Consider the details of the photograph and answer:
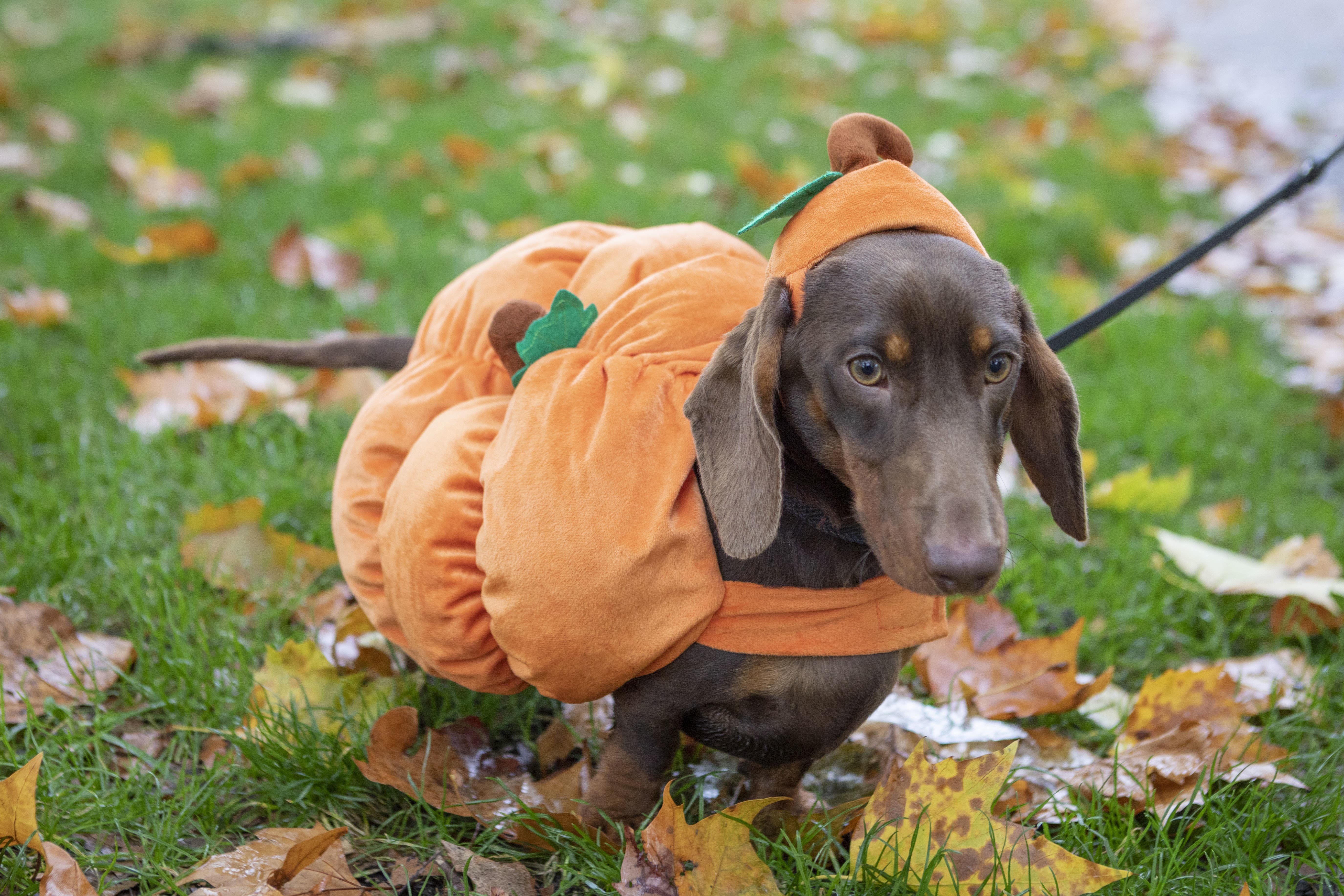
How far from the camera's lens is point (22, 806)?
5.09ft

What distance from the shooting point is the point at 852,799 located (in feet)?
6.23

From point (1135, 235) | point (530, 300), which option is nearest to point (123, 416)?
point (530, 300)

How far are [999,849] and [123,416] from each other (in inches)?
98.3

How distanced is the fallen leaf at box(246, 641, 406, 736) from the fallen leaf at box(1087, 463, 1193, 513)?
6.24ft

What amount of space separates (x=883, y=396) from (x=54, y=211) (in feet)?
12.4

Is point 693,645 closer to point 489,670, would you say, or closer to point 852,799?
point 489,670

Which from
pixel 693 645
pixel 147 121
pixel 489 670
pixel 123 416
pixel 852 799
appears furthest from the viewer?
pixel 147 121

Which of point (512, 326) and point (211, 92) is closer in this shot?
→ point (512, 326)

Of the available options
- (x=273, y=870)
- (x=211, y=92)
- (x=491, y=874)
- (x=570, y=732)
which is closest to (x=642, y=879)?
(x=491, y=874)

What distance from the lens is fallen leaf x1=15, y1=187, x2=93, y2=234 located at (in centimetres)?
399

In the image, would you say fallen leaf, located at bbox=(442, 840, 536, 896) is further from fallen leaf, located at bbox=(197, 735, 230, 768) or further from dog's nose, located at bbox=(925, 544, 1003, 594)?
dog's nose, located at bbox=(925, 544, 1003, 594)

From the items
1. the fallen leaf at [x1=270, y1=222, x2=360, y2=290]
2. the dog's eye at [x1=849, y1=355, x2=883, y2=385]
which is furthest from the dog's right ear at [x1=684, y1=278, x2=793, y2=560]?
the fallen leaf at [x1=270, y1=222, x2=360, y2=290]

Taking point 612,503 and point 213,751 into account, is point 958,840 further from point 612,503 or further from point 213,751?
point 213,751

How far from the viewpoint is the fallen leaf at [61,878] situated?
59.1 inches
